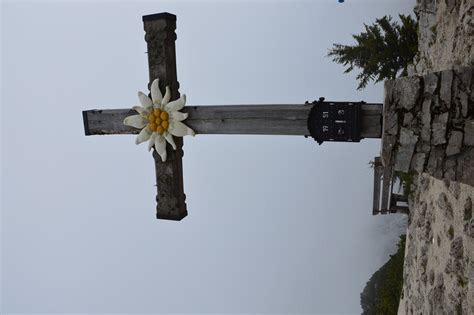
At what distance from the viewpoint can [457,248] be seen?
16.5 feet

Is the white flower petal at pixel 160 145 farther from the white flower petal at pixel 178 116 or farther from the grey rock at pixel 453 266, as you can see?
the grey rock at pixel 453 266

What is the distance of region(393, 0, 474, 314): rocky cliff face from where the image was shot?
3.29m

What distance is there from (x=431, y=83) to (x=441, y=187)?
3.08 metres

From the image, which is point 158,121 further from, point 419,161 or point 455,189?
point 455,189

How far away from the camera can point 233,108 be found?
4312 mm

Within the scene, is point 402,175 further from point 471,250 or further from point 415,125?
point 415,125

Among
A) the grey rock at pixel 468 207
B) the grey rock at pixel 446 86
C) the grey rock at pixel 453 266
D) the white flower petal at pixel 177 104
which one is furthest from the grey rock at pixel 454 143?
the white flower petal at pixel 177 104

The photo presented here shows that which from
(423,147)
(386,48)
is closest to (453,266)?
(423,147)

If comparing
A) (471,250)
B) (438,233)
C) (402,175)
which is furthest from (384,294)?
(471,250)

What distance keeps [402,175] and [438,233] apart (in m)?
5.45

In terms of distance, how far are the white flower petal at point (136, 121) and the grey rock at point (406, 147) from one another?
265cm

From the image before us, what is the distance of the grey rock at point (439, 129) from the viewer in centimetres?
328

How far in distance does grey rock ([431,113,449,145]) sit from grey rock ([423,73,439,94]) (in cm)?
22

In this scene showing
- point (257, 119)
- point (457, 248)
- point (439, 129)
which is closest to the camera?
point (439, 129)
